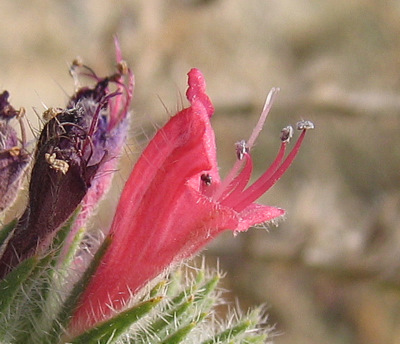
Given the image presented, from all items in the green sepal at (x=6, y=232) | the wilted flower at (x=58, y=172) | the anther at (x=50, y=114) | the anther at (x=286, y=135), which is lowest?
the green sepal at (x=6, y=232)

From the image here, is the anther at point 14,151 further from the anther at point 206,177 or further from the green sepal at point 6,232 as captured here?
the anther at point 206,177

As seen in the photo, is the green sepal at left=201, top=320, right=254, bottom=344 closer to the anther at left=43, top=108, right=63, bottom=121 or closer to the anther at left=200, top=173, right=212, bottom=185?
the anther at left=200, top=173, right=212, bottom=185

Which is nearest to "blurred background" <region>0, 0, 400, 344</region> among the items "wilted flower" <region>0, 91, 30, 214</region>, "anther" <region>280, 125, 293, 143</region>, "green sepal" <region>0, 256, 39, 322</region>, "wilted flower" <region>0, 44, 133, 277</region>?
"wilted flower" <region>0, 91, 30, 214</region>

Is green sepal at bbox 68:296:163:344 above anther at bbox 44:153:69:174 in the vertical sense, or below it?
below

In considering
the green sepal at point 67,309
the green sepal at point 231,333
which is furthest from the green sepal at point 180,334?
the green sepal at point 67,309

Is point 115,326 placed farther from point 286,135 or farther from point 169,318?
point 286,135

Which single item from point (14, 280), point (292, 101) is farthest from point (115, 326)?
point (292, 101)

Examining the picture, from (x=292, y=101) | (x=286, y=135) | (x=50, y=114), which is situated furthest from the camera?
(x=292, y=101)
